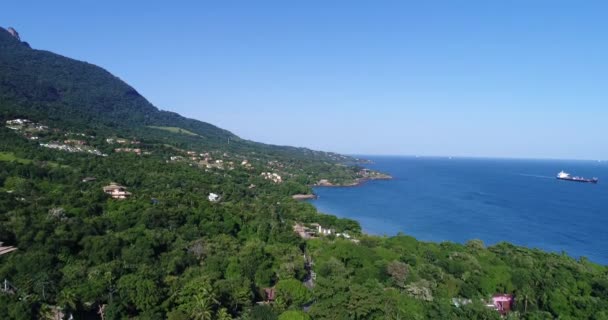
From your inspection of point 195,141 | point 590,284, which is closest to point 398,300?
point 590,284

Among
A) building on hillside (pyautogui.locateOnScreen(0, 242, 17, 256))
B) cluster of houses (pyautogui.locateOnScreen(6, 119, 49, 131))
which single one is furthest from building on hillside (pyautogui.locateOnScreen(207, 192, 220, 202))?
cluster of houses (pyautogui.locateOnScreen(6, 119, 49, 131))

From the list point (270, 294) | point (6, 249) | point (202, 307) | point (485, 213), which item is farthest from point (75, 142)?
point (485, 213)

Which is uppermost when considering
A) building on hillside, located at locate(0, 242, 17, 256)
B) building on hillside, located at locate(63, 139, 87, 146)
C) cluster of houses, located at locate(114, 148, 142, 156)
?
building on hillside, located at locate(63, 139, 87, 146)

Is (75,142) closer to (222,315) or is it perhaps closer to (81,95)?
(222,315)

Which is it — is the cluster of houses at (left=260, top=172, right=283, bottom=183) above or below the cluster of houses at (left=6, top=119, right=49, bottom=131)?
below

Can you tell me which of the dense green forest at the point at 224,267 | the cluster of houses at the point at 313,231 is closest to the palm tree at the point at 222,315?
the dense green forest at the point at 224,267

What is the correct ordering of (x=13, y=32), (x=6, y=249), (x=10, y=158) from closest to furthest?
(x=6, y=249), (x=10, y=158), (x=13, y=32)

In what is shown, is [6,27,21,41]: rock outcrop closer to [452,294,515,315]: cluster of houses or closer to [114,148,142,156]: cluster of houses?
[114,148,142,156]: cluster of houses

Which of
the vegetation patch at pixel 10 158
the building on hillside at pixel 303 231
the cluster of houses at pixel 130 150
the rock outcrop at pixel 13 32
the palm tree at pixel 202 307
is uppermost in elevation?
the rock outcrop at pixel 13 32

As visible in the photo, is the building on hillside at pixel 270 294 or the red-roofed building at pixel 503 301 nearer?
the building on hillside at pixel 270 294

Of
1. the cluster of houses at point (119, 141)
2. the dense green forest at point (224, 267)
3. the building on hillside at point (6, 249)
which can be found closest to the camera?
the dense green forest at point (224, 267)

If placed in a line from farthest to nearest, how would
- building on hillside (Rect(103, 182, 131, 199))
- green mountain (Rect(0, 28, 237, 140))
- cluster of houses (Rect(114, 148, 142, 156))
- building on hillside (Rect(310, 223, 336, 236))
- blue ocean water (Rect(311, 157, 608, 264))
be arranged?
green mountain (Rect(0, 28, 237, 140))
cluster of houses (Rect(114, 148, 142, 156))
blue ocean water (Rect(311, 157, 608, 264))
building on hillside (Rect(103, 182, 131, 199))
building on hillside (Rect(310, 223, 336, 236))

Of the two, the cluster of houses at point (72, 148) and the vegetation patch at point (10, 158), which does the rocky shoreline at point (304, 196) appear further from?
the vegetation patch at point (10, 158)

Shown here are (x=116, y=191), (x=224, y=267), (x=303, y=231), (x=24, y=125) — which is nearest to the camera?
(x=224, y=267)
